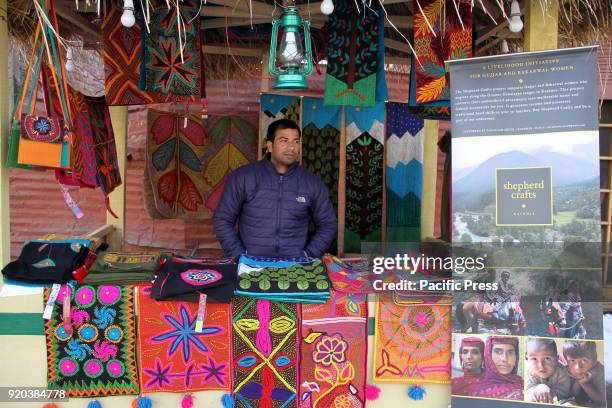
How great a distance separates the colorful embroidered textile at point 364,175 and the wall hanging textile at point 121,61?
2.07m

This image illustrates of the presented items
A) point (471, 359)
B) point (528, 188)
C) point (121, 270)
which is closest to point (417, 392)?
point (471, 359)

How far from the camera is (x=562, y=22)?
426cm

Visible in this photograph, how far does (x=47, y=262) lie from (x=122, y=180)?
1.93m

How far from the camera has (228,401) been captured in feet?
9.22

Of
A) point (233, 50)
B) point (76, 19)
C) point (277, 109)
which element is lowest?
point (277, 109)

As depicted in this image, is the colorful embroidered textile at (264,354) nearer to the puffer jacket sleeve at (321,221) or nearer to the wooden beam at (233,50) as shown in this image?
the puffer jacket sleeve at (321,221)

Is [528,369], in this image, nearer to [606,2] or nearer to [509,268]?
[509,268]

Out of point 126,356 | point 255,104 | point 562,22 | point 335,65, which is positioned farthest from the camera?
point 255,104

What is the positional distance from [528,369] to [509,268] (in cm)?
48

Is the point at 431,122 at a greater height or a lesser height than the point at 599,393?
greater

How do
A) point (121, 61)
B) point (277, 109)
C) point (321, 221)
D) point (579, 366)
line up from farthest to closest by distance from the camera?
point (277, 109), point (321, 221), point (121, 61), point (579, 366)

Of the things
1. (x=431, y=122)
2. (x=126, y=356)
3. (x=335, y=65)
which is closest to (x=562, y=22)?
(x=431, y=122)

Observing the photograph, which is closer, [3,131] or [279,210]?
[3,131]

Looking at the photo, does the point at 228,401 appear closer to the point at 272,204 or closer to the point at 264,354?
the point at 264,354
